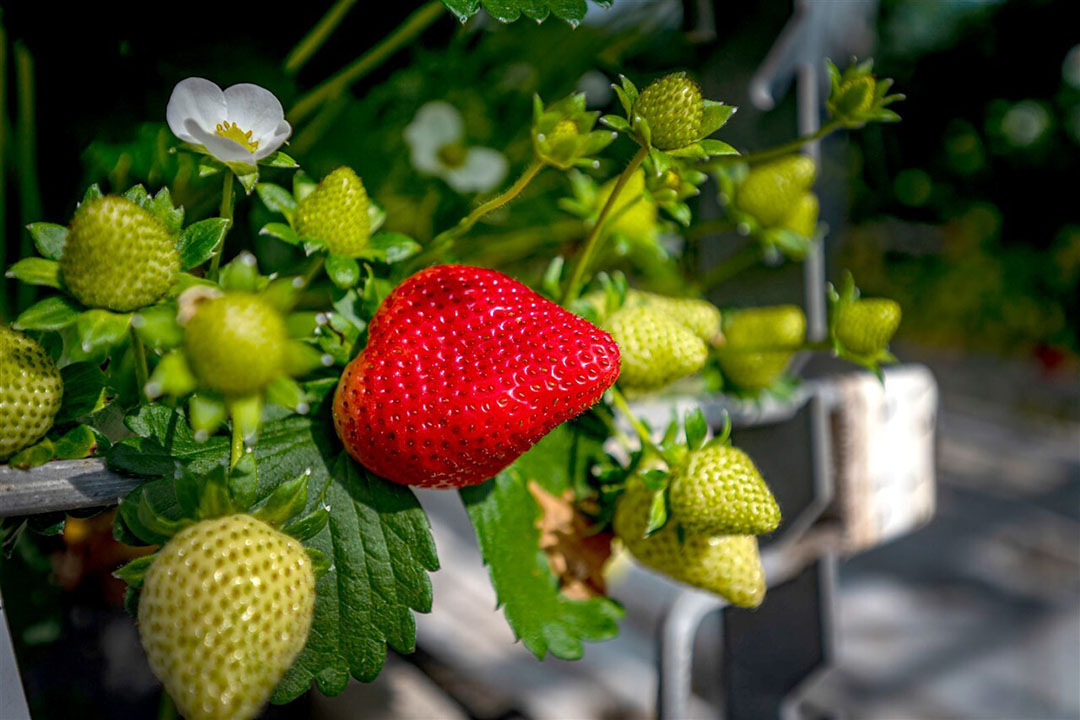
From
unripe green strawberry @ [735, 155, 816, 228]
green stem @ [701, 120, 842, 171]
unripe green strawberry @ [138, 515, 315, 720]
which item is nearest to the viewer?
unripe green strawberry @ [138, 515, 315, 720]

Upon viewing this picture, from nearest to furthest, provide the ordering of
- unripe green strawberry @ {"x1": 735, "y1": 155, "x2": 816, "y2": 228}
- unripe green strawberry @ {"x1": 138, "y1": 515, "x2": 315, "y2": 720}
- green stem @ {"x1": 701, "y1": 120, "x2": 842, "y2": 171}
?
unripe green strawberry @ {"x1": 138, "y1": 515, "x2": 315, "y2": 720} < green stem @ {"x1": 701, "y1": 120, "x2": 842, "y2": 171} < unripe green strawberry @ {"x1": 735, "y1": 155, "x2": 816, "y2": 228}

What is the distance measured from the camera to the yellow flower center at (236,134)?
0.81 feet

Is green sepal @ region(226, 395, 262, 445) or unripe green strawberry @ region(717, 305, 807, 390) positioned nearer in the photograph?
green sepal @ region(226, 395, 262, 445)

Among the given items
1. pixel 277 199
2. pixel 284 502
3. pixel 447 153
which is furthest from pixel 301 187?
pixel 447 153

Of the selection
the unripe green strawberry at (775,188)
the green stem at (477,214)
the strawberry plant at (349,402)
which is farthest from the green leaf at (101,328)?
the unripe green strawberry at (775,188)

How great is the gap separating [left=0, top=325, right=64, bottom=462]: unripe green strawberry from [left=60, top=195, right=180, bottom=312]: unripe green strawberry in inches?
1.0

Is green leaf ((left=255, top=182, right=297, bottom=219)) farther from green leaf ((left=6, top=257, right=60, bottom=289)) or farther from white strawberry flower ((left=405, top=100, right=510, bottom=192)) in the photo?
white strawberry flower ((left=405, top=100, right=510, bottom=192))

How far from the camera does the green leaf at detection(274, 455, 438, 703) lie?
25 cm

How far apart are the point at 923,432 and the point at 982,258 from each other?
5.36 ft

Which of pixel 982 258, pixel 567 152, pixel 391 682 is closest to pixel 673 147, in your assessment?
pixel 567 152

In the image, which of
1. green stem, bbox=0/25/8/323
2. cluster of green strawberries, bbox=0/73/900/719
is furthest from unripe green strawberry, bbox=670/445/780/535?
green stem, bbox=0/25/8/323

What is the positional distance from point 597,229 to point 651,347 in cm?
6

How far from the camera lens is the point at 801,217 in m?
0.43

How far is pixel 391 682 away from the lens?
0.52 m
